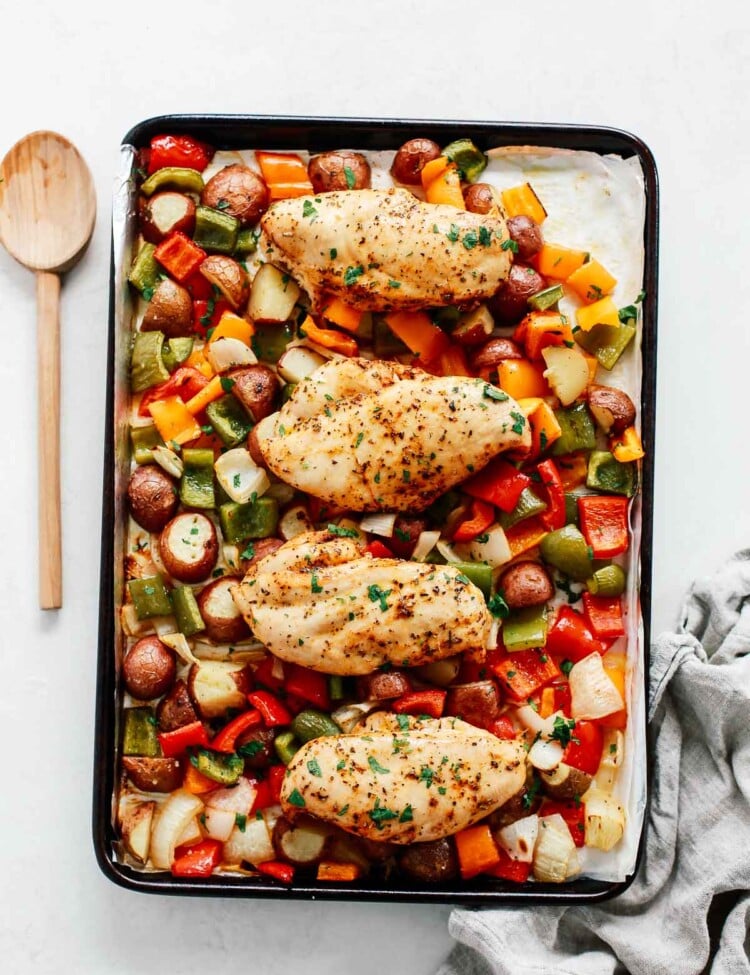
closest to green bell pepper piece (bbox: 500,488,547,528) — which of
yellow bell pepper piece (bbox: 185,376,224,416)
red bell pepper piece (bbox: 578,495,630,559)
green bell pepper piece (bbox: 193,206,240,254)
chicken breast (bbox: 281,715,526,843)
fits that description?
red bell pepper piece (bbox: 578,495,630,559)

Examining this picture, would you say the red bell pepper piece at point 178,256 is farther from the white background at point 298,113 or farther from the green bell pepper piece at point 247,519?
the green bell pepper piece at point 247,519

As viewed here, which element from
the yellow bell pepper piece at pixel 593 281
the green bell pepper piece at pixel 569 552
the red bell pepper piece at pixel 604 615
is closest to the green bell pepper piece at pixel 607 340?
the yellow bell pepper piece at pixel 593 281

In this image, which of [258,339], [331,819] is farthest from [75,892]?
[258,339]

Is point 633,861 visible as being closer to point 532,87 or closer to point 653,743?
point 653,743

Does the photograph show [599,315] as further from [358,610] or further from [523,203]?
[358,610]

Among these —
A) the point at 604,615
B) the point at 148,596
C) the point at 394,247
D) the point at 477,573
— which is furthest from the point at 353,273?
the point at 604,615

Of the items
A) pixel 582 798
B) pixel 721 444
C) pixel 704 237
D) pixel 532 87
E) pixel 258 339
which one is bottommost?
pixel 582 798

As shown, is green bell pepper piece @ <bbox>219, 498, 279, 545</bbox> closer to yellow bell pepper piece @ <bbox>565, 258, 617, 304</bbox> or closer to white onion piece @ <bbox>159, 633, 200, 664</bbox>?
white onion piece @ <bbox>159, 633, 200, 664</bbox>
